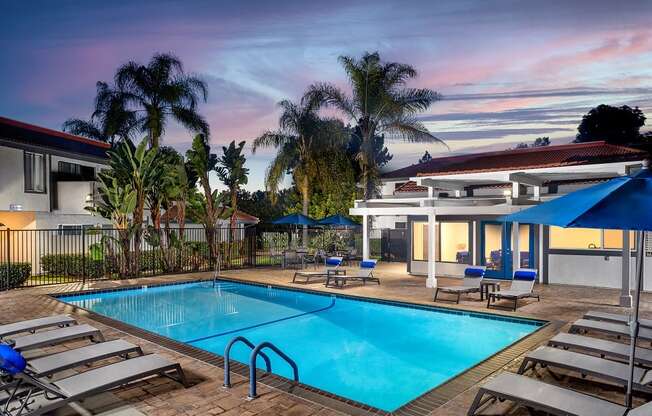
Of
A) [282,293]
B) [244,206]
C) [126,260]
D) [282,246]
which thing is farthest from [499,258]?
[244,206]

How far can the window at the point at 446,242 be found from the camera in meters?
16.9

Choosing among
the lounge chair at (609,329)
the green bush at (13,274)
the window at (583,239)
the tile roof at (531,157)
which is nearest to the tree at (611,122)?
the tile roof at (531,157)

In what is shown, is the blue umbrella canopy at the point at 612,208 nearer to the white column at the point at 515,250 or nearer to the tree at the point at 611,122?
the white column at the point at 515,250

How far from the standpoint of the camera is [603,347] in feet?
20.1

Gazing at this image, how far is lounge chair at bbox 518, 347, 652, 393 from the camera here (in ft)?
16.3

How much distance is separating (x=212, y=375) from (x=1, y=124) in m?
17.8

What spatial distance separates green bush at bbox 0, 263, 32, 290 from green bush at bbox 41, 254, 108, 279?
212 centimetres

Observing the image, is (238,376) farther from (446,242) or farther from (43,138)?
(43,138)

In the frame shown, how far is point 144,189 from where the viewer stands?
16406 millimetres

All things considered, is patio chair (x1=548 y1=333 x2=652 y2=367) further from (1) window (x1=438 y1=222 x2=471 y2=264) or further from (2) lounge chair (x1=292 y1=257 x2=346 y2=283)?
(1) window (x1=438 y1=222 x2=471 y2=264)

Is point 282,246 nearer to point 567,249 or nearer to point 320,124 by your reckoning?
point 320,124

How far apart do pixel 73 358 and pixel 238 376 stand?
2.06 metres

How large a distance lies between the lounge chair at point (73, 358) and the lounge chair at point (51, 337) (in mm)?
1035

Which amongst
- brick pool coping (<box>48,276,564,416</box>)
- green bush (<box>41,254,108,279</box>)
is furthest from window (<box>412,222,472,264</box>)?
green bush (<box>41,254,108,279</box>)
